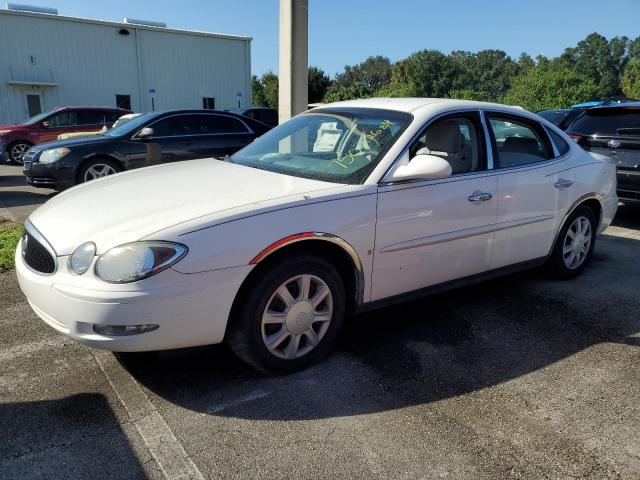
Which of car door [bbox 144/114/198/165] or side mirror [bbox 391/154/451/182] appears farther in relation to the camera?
car door [bbox 144/114/198/165]

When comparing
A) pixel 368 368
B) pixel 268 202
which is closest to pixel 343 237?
pixel 268 202

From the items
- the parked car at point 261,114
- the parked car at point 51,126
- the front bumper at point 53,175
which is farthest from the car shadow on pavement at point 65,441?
the parked car at point 261,114

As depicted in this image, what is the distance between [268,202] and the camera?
9.61ft

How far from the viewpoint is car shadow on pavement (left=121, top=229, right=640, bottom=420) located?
9.54 feet

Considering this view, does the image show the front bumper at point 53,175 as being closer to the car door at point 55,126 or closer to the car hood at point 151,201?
the car hood at point 151,201

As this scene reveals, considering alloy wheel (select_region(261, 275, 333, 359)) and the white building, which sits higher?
the white building

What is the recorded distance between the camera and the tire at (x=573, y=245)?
471cm

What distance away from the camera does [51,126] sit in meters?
14.4

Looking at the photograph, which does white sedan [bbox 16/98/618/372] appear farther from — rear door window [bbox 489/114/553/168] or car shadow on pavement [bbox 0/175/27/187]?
car shadow on pavement [bbox 0/175/27/187]

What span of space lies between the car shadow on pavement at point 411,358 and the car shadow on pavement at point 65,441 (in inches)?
14.4

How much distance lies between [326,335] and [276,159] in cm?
139

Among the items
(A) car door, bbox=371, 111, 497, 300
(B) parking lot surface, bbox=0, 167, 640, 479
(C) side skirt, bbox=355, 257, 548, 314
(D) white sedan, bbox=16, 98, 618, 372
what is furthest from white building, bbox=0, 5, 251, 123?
(C) side skirt, bbox=355, 257, 548, 314

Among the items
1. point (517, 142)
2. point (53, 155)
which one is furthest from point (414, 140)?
point (53, 155)

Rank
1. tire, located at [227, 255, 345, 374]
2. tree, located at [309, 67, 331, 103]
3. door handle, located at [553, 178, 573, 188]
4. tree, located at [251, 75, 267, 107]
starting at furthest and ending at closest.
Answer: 1. tree, located at [251, 75, 267, 107]
2. tree, located at [309, 67, 331, 103]
3. door handle, located at [553, 178, 573, 188]
4. tire, located at [227, 255, 345, 374]
